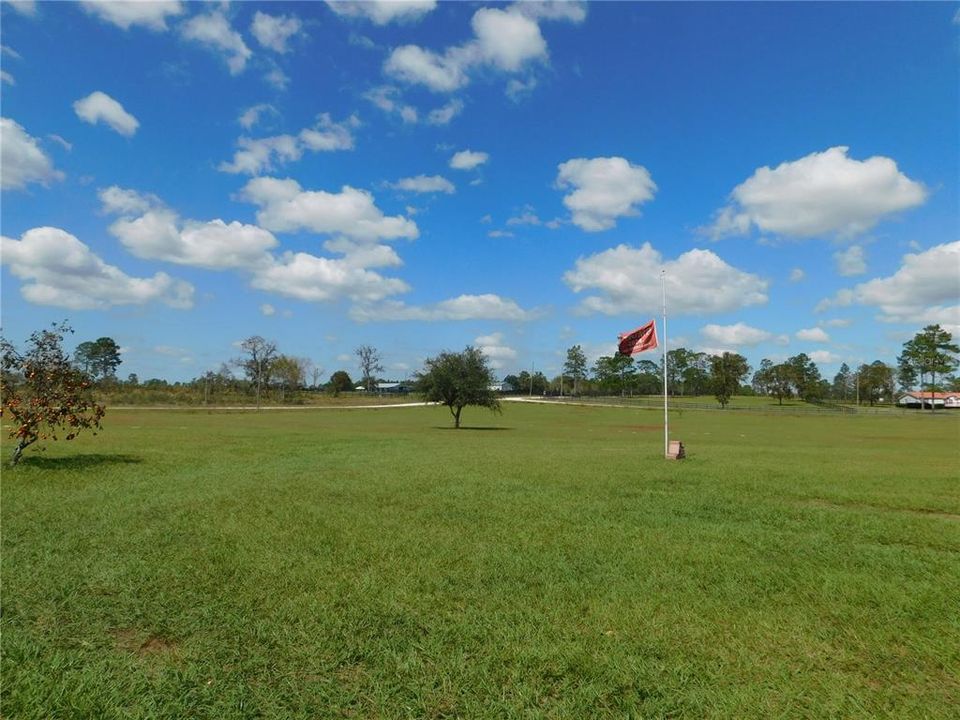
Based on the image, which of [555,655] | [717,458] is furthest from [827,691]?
[717,458]

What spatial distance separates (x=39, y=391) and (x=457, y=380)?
32318mm

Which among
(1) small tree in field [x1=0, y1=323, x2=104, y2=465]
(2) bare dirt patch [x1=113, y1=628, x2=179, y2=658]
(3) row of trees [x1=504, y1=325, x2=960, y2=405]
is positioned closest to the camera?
(2) bare dirt patch [x1=113, y1=628, x2=179, y2=658]

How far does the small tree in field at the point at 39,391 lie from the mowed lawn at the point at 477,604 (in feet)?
10.4

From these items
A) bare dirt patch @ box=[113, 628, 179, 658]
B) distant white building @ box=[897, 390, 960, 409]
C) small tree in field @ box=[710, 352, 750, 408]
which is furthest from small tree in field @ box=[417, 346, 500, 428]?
distant white building @ box=[897, 390, 960, 409]

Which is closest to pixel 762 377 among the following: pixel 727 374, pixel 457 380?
pixel 727 374

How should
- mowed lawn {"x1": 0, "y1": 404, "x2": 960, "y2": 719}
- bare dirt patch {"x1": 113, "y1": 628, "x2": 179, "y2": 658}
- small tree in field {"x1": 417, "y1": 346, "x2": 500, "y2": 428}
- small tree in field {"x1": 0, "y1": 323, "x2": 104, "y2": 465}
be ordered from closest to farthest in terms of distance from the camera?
1. mowed lawn {"x1": 0, "y1": 404, "x2": 960, "y2": 719}
2. bare dirt patch {"x1": 113, "y1": 628, "x2": 179, "y2": 658}
3. small tree in field {"x1": 0, "y1": 323, "x2": 104, "y2": 465}
4. small tree in field {"x1": 417, "y1": 346, "x2": 500, "y2": 428}

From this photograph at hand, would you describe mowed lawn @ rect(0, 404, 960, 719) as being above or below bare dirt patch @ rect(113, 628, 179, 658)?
above

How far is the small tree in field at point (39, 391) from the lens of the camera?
42.1ft

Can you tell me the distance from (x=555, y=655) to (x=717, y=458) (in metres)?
14.7

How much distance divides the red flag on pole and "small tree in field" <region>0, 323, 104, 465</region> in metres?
13.9

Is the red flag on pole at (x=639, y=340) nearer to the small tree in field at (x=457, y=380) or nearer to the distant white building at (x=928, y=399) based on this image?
the small tree in field at (x=457, y=380)

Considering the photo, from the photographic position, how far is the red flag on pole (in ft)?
56.6

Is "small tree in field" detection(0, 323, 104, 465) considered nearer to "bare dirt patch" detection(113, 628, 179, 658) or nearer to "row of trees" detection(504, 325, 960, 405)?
"bare dirt patch" detection(113, 628, 179, 658)

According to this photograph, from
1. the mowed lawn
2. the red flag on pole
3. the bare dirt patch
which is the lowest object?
the bare dirt patch
